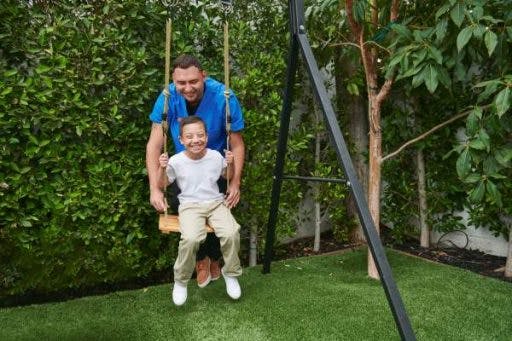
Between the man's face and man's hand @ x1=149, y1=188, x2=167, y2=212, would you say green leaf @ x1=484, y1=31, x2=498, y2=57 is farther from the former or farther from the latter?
man's hand @ x1=149, y1=188, x2=167, y2=212

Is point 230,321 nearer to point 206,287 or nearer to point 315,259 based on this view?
point 206,287

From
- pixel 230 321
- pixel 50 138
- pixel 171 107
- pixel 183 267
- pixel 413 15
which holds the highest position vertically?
pixel 413 15

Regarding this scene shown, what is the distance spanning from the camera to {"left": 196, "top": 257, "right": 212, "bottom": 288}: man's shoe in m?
3.26

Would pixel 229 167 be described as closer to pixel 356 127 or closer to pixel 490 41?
pixel 490 41

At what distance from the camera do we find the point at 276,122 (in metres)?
3.64

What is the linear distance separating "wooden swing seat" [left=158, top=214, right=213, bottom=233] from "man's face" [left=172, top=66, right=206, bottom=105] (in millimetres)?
709

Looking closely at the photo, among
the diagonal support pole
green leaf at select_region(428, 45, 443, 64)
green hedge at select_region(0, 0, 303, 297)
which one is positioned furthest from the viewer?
green hedge at select_region(0, 0, 303, 297)

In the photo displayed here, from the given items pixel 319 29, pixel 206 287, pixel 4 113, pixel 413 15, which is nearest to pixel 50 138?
pixel 4 113

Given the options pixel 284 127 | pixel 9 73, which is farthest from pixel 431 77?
pixel 9 73

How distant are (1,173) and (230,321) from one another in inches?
62.8

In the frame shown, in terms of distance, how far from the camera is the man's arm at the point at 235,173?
300 centimetres

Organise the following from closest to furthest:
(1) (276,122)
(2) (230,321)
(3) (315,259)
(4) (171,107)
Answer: (2) (230,321), (4) (171,107), (1) (276,122), (3) (315,259)

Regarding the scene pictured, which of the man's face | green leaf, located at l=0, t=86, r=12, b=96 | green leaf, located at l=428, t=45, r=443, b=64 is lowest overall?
green leaf, located at l=0, t=86, r=12, b=96

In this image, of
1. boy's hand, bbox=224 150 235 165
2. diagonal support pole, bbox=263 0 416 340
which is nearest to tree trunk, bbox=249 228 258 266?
diagonal support pole, bbox=263 0 416 340
